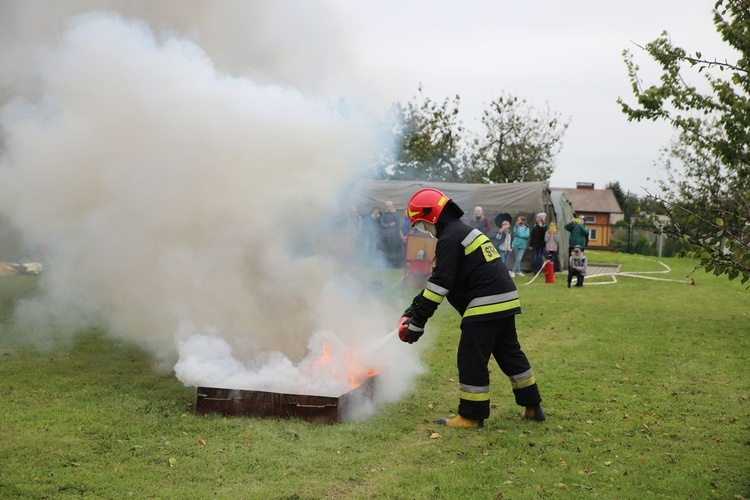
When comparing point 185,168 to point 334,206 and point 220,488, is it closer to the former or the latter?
point 334,206

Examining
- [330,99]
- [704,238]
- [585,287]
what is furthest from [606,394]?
[585,287]

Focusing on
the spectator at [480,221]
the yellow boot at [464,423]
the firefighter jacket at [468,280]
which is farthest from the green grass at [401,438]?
the spectator at [480,221]

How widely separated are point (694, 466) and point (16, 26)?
884cm

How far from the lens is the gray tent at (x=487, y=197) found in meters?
20.7

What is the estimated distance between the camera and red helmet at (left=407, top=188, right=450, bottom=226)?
6422 millimetres

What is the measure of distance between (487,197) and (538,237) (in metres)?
2.44

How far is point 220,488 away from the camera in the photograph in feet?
15.7

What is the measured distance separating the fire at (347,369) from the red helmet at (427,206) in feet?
5.82

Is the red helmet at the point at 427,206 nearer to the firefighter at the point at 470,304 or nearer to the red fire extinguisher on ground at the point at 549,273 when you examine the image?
the firefighter at the point at 470,304

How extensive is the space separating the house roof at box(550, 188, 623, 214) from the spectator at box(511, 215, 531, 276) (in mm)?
51492

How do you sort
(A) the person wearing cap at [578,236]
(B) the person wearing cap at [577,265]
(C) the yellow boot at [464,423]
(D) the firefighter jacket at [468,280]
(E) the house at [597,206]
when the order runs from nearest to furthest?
(D) the firefighter jacket at [468,280]
(C) the yellow boot at [464,423]
(B) the person wearing cap at [577,265]
(A) the person wearing cap at [578,236]
(E) the house at [597,206]

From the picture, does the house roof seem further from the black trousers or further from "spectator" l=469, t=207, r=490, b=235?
the black trousers

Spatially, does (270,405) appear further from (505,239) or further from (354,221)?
(505,239)

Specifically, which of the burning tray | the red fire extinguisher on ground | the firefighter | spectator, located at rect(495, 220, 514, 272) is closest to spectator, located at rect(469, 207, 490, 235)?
spectator, located at rect(495, 220, 514, 272)
